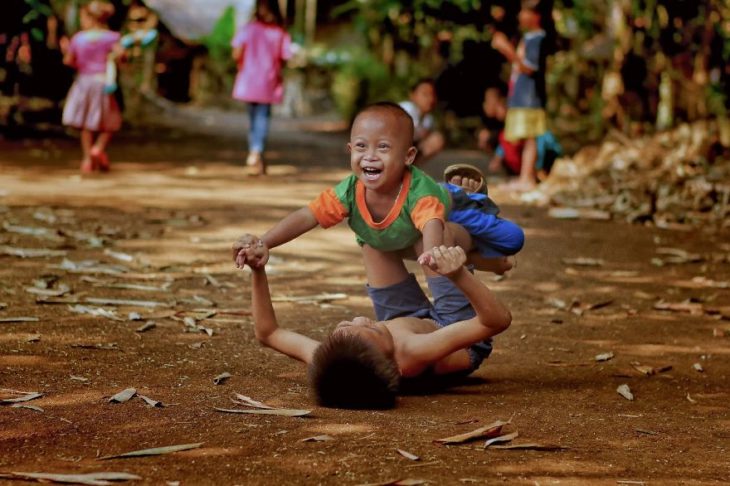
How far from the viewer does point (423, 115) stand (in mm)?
8734

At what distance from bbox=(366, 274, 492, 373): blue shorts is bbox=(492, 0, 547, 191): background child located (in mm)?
5893

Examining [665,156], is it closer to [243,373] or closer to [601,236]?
[601,236]

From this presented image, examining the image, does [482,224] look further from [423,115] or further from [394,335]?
[423,115]

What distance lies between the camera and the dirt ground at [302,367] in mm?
2869

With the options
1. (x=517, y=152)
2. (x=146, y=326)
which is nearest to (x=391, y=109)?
(x=146, y=326)

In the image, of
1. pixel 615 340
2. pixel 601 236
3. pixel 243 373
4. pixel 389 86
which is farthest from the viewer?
pixel 389 86

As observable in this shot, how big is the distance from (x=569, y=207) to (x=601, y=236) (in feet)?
3.75

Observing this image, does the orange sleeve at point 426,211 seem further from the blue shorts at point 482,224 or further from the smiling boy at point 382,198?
the blue shorts at point 482,224

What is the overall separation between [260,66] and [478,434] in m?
8.19

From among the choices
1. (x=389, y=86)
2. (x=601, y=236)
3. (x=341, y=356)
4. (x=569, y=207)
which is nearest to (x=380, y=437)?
(x=341, y=356)

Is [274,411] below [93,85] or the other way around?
below

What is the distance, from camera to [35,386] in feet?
11.5

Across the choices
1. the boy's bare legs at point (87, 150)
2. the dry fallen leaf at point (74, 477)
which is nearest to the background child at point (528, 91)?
the boy's bare legs at point (87, 150)

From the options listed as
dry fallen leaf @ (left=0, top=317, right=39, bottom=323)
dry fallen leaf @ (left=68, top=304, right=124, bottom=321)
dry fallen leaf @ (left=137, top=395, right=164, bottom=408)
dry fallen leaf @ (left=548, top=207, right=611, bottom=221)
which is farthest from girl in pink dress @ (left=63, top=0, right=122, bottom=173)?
dry fallen leaf @ (left=137, top=395, right=164, bottom=408)
